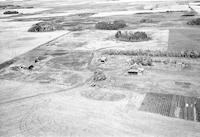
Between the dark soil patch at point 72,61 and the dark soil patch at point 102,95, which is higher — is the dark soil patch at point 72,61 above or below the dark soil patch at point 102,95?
above

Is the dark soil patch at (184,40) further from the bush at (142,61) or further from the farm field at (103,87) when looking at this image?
the bush at (142,61)

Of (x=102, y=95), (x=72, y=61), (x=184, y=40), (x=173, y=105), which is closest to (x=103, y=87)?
(x=102, y=95)

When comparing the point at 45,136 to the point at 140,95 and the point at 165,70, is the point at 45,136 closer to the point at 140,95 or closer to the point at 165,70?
the point at 140,95

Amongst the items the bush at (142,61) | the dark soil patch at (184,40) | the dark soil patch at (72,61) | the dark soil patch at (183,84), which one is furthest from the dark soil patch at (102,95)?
the dark soil patch at (184,40)

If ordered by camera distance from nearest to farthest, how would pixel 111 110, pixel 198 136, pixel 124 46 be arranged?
pixel 198 136 → pixel 111 110 → pixel 124 46

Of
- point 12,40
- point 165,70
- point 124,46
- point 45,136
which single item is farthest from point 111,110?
point 12,40

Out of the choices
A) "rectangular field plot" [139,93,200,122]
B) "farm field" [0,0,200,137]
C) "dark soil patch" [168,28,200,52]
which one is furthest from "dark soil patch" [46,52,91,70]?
"dark soil patch" [168,28,200,52]

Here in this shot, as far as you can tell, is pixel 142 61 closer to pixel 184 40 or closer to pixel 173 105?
pixel 173 105

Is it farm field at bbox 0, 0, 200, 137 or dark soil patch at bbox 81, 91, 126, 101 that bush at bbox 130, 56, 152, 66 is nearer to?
farm field at bbox 0, 0, 200, 137
